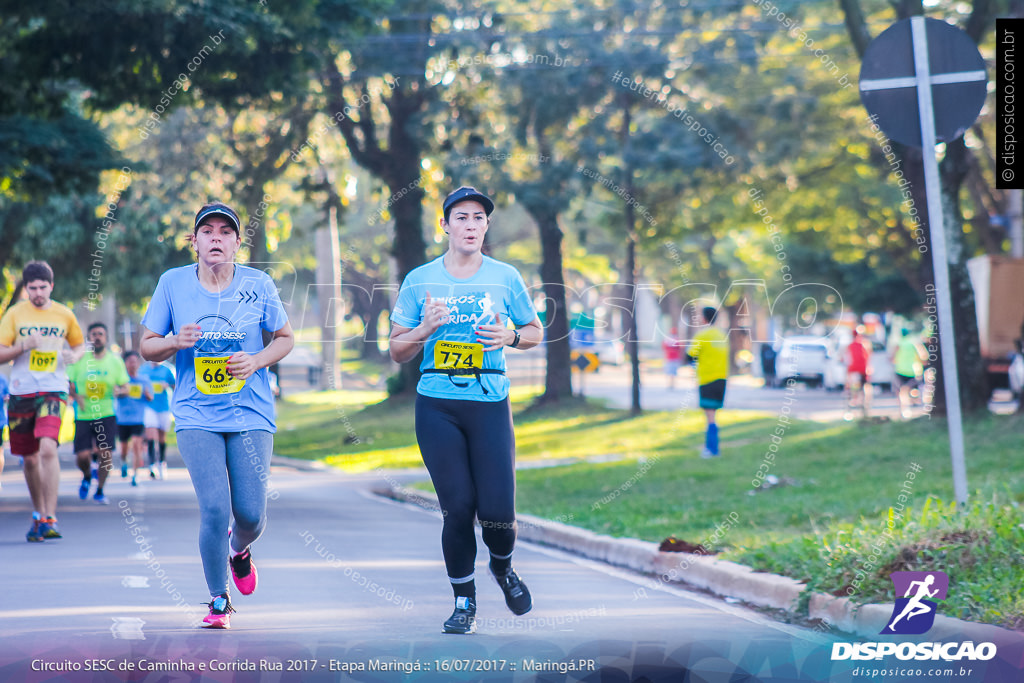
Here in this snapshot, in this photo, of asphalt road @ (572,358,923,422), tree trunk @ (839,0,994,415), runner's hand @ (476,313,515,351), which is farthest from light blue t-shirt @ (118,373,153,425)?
asphalt road @ (572,358,923,422)

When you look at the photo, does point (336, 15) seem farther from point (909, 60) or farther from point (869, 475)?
point (909, 60)

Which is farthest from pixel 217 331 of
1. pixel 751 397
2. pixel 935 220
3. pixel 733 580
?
pixel 751 397

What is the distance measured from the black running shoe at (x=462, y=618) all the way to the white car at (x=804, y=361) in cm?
3878

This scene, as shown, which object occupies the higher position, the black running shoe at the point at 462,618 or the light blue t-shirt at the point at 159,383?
the light blue t-shirt at the point at 159,383

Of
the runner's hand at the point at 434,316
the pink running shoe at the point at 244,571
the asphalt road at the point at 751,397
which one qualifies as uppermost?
the runner's hand at the point at 434,316

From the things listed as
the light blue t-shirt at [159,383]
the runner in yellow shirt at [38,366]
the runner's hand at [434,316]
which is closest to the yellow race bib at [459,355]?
the runner's hand at [434,316]

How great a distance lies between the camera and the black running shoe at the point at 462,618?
643 cm

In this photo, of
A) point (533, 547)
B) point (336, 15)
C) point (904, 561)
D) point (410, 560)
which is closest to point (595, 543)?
point (533, 547)

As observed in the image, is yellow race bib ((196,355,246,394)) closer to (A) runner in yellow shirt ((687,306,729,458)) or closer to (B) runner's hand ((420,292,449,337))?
(B) runner's hand ((420,292,449,337))

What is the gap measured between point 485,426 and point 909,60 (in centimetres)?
360

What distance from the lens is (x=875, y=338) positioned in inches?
1877

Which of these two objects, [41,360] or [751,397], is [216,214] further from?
[751,397]

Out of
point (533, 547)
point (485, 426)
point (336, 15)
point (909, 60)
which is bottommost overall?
point (533, 547)

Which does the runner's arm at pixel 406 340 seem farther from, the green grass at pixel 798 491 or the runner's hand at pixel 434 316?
the green grass at pixel 798 491
